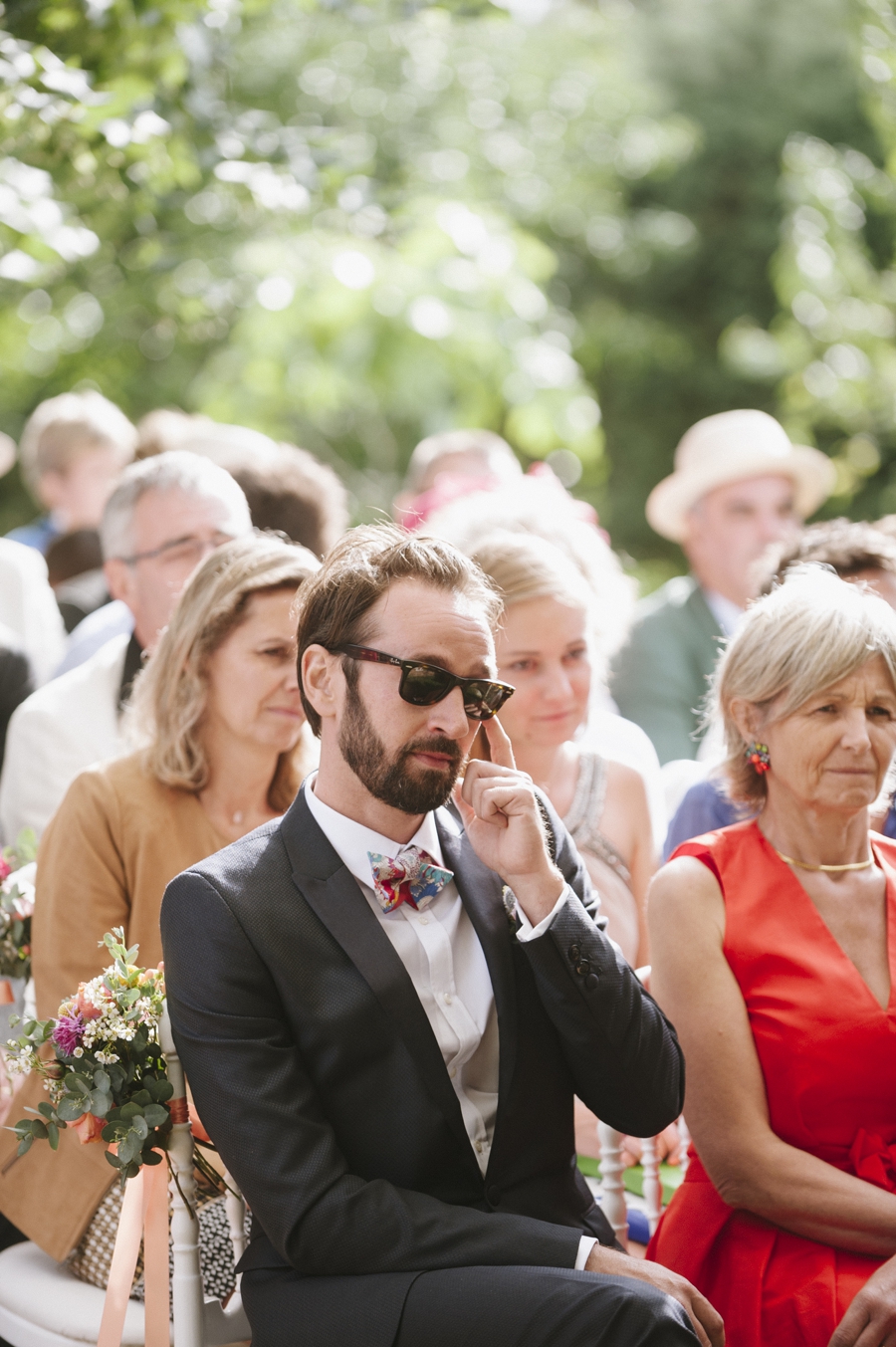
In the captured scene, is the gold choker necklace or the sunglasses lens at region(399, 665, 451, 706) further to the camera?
the gold choker necklace

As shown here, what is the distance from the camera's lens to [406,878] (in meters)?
2.50

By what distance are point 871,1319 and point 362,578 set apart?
5.44 ft

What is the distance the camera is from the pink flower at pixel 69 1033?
2449 millimetres

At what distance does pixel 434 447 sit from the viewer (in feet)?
22.9

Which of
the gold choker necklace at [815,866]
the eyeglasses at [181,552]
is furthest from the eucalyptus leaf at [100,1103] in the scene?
the eyeglasses at [181,552]

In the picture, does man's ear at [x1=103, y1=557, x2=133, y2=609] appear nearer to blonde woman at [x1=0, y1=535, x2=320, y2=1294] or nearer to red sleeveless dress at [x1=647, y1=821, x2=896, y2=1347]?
blonde woman at [x1=0, y1=535, x2=320, y2=1294]

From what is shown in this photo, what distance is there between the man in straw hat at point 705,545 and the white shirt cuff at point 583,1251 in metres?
2.88

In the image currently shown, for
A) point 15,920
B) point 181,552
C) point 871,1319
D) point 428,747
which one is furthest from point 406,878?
point 181,552

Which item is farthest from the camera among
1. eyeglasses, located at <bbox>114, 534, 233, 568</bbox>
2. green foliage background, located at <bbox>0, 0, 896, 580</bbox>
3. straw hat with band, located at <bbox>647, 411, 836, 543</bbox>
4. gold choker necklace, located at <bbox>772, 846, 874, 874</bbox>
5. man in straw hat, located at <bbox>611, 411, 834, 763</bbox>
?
straw hat with band, located at <bbox>647, 411, 836, 543</bbox>

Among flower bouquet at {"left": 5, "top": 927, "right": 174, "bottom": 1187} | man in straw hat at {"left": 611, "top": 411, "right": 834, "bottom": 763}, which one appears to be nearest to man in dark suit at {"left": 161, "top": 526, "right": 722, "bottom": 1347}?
flower bouquet at {"left": 5, "top": 927, "right": 174, "bottom": 1187}

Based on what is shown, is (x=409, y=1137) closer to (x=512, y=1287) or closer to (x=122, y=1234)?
(x=512, y=1287)

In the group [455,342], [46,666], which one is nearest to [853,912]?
[46,666]

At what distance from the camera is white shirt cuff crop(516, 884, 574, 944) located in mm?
2447

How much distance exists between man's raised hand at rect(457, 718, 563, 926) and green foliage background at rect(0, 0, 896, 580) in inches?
97.5
